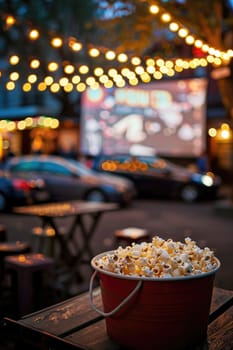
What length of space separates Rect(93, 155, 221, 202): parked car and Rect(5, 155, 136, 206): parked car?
7.52ft

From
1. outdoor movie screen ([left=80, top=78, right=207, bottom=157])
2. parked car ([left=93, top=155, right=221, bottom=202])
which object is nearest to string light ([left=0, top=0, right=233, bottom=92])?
parked car ([left=93, top=155, right=221, bottom=202])

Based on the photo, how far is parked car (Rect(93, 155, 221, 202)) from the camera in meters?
16.9

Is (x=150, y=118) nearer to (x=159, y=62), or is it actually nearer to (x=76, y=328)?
(x=159, y=62)

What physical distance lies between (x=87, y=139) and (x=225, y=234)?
44.6 ft

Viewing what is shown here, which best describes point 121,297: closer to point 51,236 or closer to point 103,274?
point 103,274

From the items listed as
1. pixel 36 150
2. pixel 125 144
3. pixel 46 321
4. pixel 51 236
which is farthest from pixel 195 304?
pixel 36 150

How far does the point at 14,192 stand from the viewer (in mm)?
13266

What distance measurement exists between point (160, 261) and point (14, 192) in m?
11.3

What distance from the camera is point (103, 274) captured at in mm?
2377

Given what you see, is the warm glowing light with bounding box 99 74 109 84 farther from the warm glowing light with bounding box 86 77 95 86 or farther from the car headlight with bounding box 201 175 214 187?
the car headlight with bounding box 201 175 214 187

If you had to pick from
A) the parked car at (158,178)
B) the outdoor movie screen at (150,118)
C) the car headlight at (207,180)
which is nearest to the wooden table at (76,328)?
the parked car at (158,178)

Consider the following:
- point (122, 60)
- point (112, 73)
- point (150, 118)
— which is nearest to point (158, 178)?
point (150, 118)

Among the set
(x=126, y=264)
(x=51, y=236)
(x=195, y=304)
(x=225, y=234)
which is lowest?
(x=225, y=234)

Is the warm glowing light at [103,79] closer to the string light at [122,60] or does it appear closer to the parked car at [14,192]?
the string light at [122,60]
